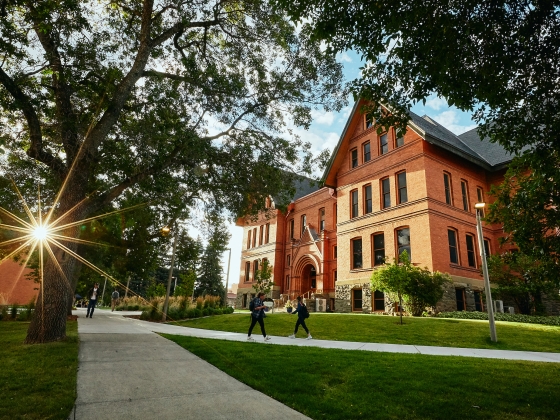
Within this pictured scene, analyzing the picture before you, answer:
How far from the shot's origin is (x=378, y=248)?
927 inches

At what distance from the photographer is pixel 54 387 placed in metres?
4.50

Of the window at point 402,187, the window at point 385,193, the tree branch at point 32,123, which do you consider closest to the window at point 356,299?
the window at point 385,193

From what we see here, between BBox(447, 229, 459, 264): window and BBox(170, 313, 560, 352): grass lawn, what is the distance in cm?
762

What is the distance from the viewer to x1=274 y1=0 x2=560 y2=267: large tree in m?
5.10

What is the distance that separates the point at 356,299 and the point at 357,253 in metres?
3.39

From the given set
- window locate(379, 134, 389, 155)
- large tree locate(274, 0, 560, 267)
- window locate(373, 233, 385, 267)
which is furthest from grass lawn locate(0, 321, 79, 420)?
window locate(379, 134, 389, 155)

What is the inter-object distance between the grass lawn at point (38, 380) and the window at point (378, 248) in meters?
19.5

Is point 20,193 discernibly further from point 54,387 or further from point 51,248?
point 54,387

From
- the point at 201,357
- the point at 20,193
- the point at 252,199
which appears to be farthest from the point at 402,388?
the point at 20,193

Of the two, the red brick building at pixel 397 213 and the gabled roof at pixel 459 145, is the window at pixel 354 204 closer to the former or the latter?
the red brick building at pixel 397 213

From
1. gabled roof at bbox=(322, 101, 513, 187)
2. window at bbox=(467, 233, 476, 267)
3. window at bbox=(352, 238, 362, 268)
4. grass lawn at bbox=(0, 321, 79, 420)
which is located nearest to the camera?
grass lawn at bbox=(0, 321, 79, 420)

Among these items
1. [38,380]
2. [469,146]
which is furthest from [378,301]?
[38,380]

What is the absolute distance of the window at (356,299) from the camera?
78.6ft

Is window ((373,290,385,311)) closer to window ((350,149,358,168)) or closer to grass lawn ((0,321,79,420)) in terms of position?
window ((350,149,358,168))
